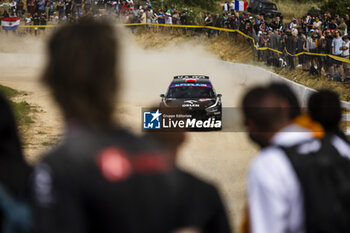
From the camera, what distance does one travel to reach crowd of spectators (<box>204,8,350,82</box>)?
16.9m

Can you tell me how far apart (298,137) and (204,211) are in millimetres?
897

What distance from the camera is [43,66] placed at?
1631 millimetres

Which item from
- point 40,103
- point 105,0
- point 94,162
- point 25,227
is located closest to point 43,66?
point 94,162

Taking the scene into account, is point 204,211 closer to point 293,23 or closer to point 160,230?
point 160,230

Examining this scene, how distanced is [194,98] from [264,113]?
40.4 ft

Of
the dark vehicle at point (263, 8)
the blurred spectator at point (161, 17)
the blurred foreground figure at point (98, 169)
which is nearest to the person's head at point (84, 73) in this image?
the blurred foreground figure at point (98, 169)

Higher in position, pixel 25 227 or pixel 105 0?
pixel 25 227

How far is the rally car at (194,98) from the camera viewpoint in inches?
565

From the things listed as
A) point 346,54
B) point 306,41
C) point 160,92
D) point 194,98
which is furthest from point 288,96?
point 160,92

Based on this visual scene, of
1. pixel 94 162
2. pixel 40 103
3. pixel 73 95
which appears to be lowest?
pixel 40 103

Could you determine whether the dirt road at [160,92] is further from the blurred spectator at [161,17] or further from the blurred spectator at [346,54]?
the blurred spectator at [346,54]

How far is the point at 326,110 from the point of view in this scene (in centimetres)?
279

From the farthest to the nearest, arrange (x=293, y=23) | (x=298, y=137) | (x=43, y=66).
Answer: (x=293, y=23)
(x=298, y=137)
(x=43, y=66)

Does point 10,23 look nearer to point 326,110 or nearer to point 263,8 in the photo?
point 263,8
